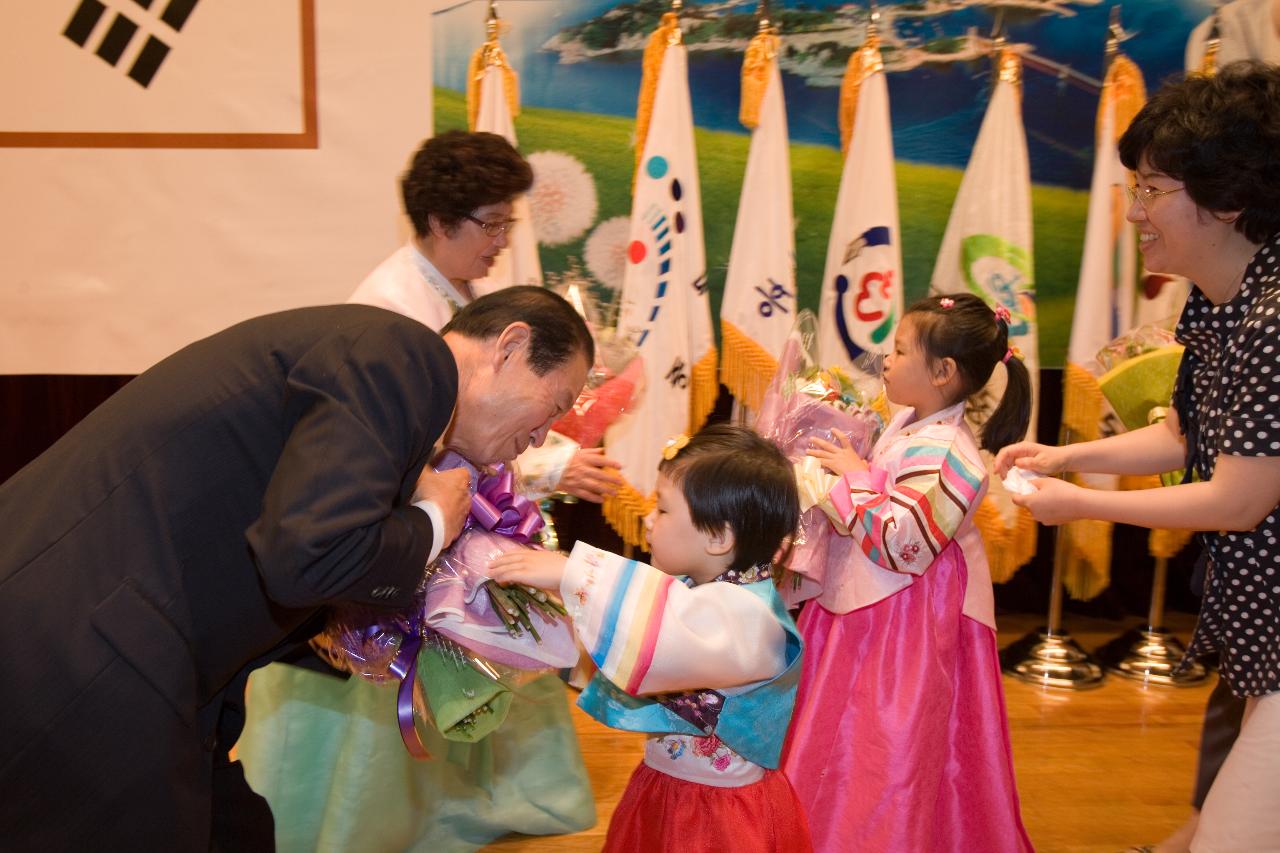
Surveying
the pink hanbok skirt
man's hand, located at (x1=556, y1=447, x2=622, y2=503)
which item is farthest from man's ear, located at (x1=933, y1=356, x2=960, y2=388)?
man's hand, located at (x1=556, y1=447, x2=622, y2=503)

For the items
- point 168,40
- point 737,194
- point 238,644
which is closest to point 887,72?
point 737,194

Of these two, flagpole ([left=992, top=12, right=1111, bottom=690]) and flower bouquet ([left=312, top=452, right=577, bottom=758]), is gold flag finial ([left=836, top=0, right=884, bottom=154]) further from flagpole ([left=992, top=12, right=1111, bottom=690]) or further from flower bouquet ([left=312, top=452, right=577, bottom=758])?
flower bouquet ([left=312, top=452, right=577, bottom=758])

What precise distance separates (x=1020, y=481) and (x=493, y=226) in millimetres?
1276

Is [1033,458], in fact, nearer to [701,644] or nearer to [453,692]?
[701,644]

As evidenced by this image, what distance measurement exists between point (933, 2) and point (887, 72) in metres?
0.32

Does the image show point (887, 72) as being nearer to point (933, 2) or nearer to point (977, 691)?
point (933, 2)

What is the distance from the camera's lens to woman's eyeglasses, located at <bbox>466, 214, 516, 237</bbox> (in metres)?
2.44

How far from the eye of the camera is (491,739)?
2.72 meters

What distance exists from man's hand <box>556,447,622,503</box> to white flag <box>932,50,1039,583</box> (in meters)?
2.13

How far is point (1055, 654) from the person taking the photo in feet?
13.5

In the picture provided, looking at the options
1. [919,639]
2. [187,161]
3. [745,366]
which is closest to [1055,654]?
[745,366]

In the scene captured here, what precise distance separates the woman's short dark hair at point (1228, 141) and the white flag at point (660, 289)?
221 centimetres

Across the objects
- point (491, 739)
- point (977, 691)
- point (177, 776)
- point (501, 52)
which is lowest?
point (491, 739)

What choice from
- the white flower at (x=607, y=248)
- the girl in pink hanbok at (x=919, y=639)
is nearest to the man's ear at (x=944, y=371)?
the girl in pink hanbok at (x=919, y=639)
